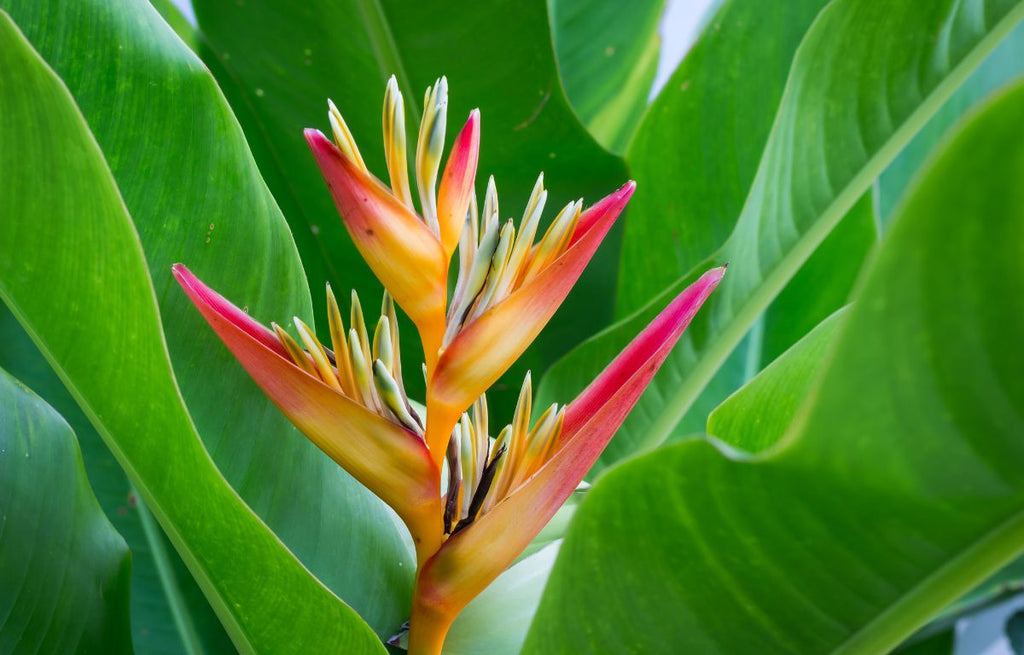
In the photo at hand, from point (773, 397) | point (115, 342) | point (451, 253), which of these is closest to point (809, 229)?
point (773, 397)

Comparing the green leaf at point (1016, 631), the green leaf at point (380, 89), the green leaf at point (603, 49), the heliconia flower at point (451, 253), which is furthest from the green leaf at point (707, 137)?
the green leaf at point (1016, 631)

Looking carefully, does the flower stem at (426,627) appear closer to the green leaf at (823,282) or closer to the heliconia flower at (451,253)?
the heliconia flower at (451,253)

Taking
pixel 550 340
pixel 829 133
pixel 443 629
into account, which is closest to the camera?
pixel 443 629

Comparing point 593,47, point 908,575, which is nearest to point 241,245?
point 908,575

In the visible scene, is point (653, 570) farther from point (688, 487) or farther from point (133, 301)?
point (133, 301)

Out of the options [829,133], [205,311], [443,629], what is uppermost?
[829,133]

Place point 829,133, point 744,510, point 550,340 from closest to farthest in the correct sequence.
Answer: point 744,510
point 829,133
point 550,340

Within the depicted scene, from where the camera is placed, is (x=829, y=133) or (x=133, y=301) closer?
(x=133, y=301)

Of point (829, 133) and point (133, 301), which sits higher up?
point (829, 133)
